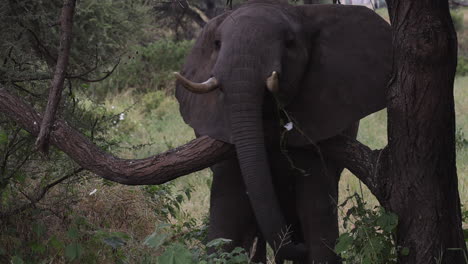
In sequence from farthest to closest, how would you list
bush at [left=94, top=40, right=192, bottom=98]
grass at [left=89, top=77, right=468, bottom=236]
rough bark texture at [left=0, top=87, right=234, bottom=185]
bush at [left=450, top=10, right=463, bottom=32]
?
bush at [left=450, top=10, right=463, bottom=32], bush at [left=94, top=40, right=192, bottom=98], grass at [left=89, top=77, right=468, bottom=236], rough bark texture at [left=0, top=87, right=234, bottom=185]

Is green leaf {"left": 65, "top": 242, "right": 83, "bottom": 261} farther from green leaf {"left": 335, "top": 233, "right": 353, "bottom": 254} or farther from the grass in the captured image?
the grass

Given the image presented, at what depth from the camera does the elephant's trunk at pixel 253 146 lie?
4285 mm

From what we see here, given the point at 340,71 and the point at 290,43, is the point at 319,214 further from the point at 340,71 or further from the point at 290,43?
the point at 290,43

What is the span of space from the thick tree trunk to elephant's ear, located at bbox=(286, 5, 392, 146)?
0.50 meters

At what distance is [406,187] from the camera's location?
4246mm

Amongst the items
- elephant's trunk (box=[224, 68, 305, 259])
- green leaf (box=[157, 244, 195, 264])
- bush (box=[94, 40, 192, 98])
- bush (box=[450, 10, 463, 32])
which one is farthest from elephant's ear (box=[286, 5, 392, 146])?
bush (box=[450, 10, 463, 32])

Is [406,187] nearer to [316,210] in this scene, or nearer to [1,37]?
[316,210]

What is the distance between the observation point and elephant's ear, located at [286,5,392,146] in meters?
4.71

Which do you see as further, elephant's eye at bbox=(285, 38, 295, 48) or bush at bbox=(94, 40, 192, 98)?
bush at bbox=(94, 40, 192, 98)

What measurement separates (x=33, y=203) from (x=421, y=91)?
2.66 meters

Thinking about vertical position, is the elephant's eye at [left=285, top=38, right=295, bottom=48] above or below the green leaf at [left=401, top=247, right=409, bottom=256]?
above

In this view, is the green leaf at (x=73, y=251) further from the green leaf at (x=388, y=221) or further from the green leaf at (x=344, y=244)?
the green leaf at (x=388, y=221)

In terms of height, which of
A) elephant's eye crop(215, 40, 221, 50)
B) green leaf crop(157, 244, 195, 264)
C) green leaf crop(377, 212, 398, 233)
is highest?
elephant's eye crop(215, 40, 221, 50)

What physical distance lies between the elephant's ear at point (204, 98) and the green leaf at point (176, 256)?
0.91 m
